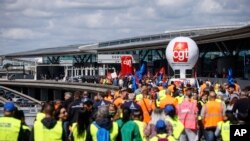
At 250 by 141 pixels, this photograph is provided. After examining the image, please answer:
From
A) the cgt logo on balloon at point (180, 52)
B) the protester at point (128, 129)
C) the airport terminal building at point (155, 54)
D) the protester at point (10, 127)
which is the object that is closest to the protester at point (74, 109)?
the protester at point (128, 129)

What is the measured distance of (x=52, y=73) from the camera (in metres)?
147

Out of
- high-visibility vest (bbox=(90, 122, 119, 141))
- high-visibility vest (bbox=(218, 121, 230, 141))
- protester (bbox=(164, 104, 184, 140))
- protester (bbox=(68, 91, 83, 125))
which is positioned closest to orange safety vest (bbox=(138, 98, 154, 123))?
protester (bbox=(68, 91, 83, 125))

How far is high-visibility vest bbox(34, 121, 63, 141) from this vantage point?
29.0 feet

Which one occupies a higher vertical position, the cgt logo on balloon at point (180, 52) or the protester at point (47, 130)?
the cgt logo on balloon at point (180, 52)

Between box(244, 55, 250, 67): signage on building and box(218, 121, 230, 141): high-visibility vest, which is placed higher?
box(244, 55, 250, 67): signage on building

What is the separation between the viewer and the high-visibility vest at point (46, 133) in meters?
8.85

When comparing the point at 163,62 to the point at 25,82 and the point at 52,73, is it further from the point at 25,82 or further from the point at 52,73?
the point at 52,73

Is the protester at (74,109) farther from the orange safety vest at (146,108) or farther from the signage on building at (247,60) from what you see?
the signage on building at (247,60)

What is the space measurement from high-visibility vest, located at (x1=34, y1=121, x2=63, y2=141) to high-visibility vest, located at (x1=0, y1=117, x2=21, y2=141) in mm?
335

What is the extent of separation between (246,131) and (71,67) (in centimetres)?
12738

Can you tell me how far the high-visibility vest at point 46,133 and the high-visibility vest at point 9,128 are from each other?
33cm

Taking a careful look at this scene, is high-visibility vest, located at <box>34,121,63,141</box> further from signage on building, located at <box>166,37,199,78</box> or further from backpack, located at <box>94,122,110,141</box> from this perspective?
signage on building, located at <box>166,37,199,78</box>

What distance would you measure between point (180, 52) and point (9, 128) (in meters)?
30.3

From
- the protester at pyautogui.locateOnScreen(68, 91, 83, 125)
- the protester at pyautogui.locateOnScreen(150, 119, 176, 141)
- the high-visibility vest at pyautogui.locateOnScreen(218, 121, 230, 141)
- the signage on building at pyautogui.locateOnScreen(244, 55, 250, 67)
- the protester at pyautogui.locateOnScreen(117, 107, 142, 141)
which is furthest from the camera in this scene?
the signage on building at pyautogui.locateOnScreen(244, 55, 250, 67)
